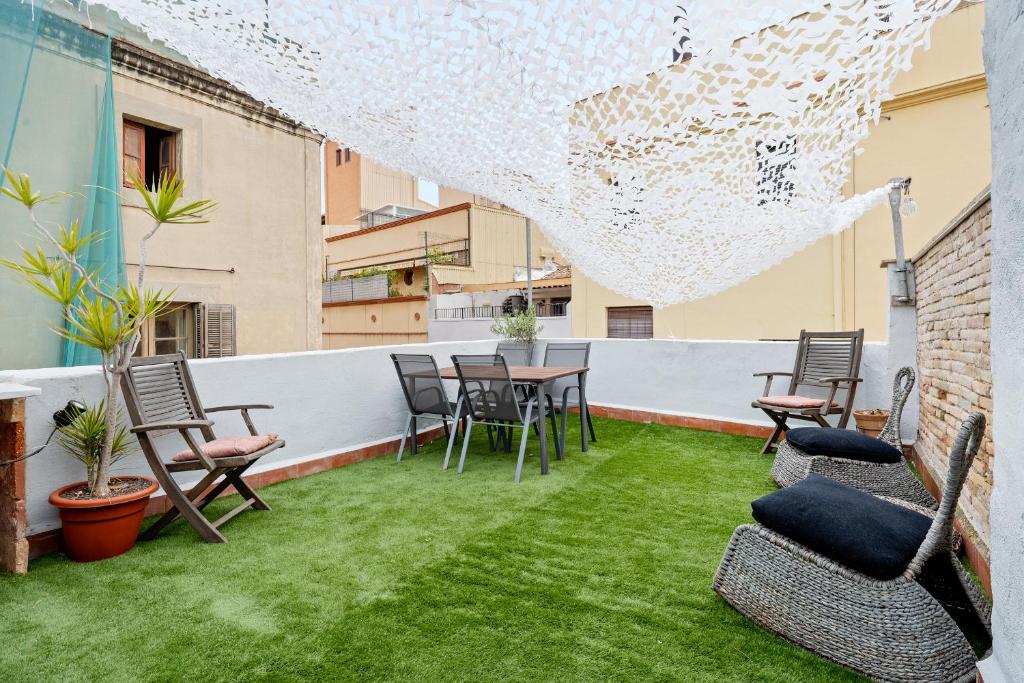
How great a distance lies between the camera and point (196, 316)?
668 centimetres

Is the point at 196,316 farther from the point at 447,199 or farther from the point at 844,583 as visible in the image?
the point at 447,199

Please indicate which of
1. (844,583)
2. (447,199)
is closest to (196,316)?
(844,583)

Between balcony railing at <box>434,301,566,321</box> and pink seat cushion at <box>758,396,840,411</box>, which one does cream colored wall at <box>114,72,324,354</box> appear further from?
pink seat cushion at <box>758,396,840,411</box>

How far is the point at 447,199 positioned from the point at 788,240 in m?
17.5

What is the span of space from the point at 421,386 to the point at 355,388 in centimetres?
55

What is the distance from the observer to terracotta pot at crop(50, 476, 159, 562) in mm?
2418

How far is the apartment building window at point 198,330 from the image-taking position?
6.57 meters

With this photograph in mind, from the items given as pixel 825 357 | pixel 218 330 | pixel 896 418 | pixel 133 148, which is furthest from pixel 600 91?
pixel 133 148

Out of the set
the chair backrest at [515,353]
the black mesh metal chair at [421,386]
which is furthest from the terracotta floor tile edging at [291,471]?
the chair backrest at [515,353]

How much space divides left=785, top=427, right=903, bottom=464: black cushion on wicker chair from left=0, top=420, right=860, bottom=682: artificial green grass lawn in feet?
1.46

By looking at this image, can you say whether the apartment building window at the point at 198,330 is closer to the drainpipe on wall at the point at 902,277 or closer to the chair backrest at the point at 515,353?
the chair backrest at the point at 515,353

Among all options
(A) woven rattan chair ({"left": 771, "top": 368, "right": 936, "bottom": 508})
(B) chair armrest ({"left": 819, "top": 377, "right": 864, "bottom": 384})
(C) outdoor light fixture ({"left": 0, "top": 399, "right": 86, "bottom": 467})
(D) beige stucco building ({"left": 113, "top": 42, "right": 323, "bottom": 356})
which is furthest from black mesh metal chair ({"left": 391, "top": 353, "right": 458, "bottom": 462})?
(D) beige stucco building ({"left": 113, "top": 42, "right": 323, "bottom": 356})

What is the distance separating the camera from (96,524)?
244cm

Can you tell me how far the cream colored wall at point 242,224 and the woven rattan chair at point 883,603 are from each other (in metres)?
6.74
